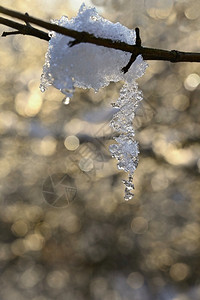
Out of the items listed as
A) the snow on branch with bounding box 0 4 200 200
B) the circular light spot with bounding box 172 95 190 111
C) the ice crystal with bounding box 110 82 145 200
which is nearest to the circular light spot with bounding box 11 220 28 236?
the circular light spot with bounding box 172 95 190 111

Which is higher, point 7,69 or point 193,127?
point 7,69

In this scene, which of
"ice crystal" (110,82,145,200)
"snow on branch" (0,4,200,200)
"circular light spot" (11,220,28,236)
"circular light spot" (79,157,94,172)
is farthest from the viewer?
"circular light spot" (11,220,28,236)

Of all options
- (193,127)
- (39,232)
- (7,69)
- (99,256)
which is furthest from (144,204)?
(7,69)

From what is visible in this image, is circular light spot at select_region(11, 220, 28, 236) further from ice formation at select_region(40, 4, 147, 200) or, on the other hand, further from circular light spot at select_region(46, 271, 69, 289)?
ice formation at select_region(40, 4, 147, 200)

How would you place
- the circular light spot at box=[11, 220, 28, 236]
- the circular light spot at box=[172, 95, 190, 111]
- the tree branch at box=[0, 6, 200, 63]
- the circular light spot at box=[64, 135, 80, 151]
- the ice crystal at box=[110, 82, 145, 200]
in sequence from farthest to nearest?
1. the circular light spot at box=[11, 220, 28, 236]
2. the circular light spot at box=[64, 135, 80, 151]
3. the circular light spot at box=[172, 95, 190, 111]
4. the ice crystal at box=[110, 82, 145, 200]
5. the tree branch at box=[0, 6, 200, 63]

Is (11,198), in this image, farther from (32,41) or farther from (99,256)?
(32,41)

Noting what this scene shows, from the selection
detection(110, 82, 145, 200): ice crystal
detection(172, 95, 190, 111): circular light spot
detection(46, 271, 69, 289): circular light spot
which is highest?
detection(172, 95, 190, 111): circular light spot
